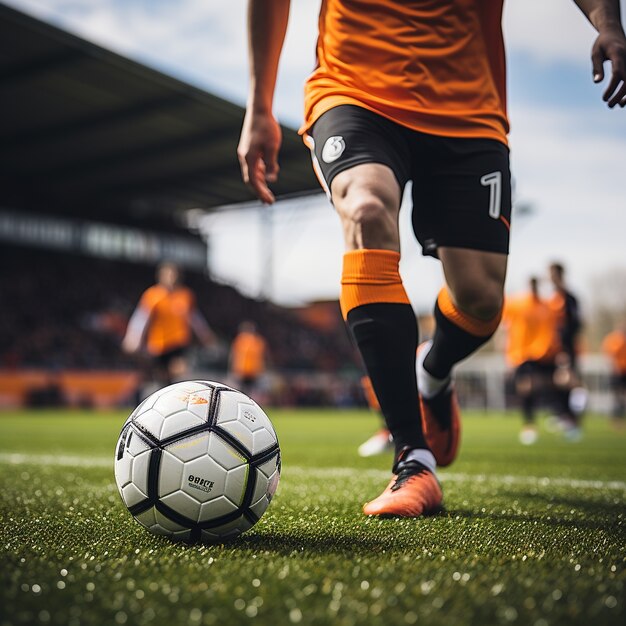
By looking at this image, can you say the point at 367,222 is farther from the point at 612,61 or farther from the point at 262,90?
the point at 612,61

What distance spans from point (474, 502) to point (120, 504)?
128 centimetres

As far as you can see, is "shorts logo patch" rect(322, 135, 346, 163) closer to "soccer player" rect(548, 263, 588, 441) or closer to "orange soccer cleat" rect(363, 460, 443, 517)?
"orange soccer cleat" rect(363, 460, 443, 517)

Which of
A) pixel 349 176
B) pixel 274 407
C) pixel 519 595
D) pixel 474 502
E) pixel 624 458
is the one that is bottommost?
pixel 274 407

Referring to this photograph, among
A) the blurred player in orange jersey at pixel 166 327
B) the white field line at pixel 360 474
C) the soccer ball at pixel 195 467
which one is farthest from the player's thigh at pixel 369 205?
the blurred player in orange jersey at pixel 166 327

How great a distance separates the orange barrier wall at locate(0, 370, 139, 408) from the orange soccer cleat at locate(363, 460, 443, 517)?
56.5 feet

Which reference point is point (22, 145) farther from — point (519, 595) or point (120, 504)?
point (519, 595)

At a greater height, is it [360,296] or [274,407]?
[360,296]

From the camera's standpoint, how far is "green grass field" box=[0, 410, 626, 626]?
120cm

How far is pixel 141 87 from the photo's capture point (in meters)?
17.5

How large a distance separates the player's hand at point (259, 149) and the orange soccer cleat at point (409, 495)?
1047mm

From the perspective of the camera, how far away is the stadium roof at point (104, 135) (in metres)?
16.2

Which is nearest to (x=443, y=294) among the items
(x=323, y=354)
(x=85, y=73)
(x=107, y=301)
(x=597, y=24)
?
(x=597, y=24)

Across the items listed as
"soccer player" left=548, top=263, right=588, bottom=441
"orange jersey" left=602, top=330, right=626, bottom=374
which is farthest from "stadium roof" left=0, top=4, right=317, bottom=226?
"soccer player" left=548, top=263, right=588, bottom=441

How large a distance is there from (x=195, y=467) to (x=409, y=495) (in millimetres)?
708
